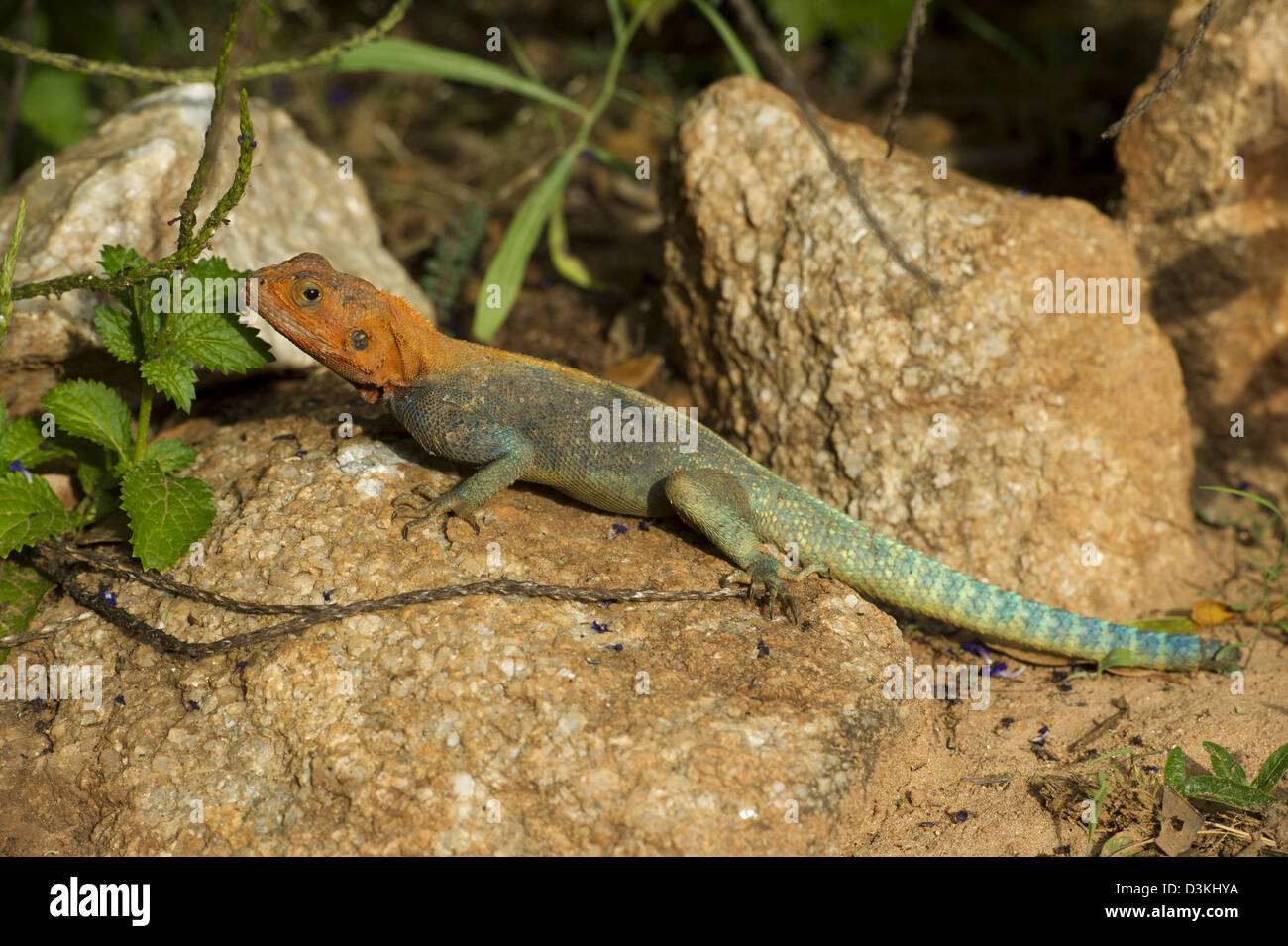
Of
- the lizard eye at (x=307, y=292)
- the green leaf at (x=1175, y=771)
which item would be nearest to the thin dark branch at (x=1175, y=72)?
the green leaf at (x=1175, y=771)

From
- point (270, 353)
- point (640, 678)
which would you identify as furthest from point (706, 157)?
point (640, 678)

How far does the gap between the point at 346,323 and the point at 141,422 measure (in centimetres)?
89

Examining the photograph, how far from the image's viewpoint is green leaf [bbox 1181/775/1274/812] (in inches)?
130

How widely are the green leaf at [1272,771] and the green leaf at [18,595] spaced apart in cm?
433

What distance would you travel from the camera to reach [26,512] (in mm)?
3801

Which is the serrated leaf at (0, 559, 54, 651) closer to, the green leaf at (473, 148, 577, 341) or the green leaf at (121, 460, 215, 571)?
the green leaf at (121, 460, 215, 571)

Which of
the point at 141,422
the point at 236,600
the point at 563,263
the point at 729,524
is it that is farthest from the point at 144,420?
the point at 563,263

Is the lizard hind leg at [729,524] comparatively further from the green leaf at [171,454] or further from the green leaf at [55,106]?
the green leaf at [55,106]

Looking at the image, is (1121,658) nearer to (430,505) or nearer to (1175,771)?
(1175,771)

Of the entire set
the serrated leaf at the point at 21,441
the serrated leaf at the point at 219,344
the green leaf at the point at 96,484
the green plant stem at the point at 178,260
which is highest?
the green plant stem at the point at 178,260

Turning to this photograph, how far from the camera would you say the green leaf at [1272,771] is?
132 inches

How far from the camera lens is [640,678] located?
3.40 meters

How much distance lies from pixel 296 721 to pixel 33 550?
4.94 ft

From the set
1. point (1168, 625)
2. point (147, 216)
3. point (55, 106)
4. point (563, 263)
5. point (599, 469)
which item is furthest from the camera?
point (55, 106)
